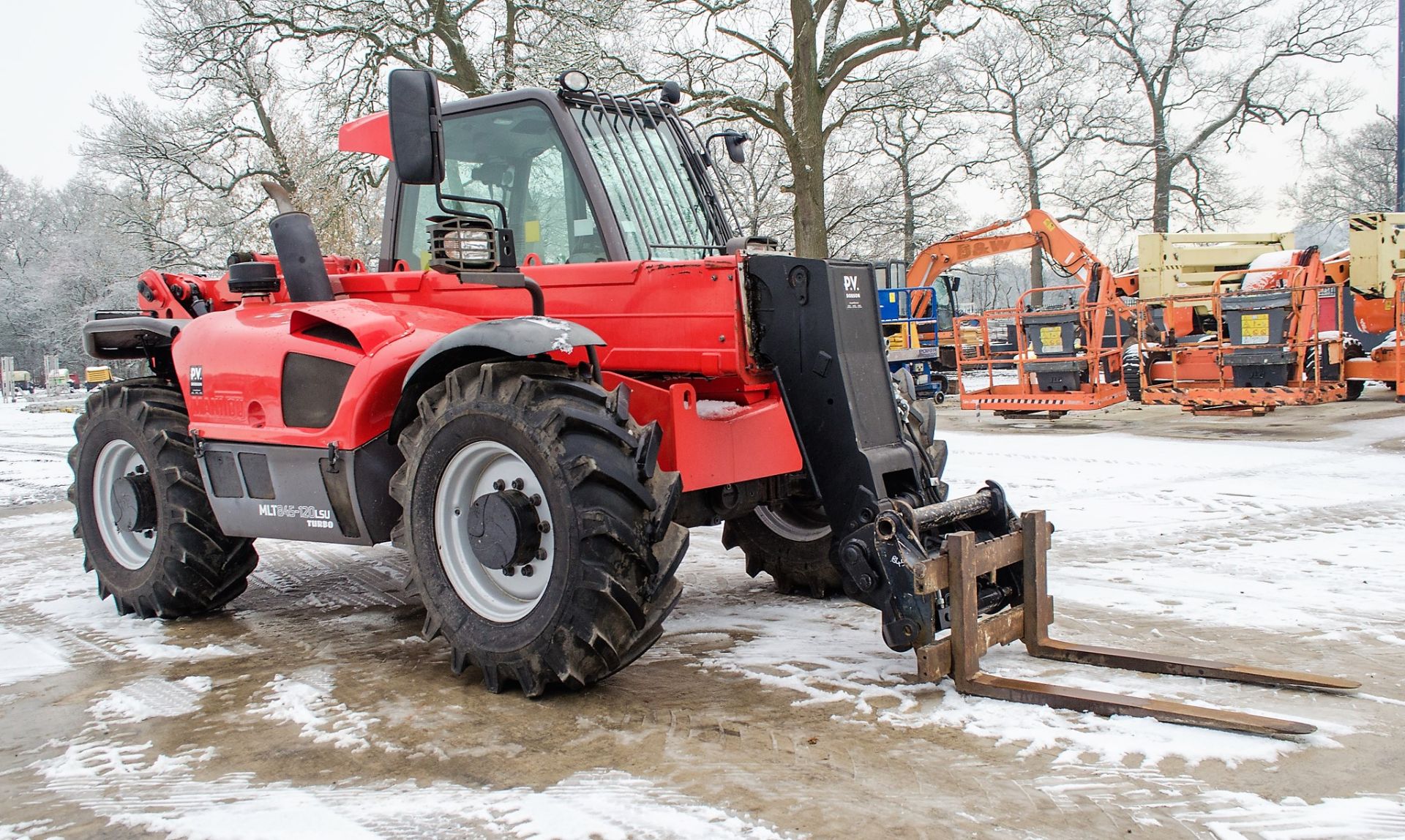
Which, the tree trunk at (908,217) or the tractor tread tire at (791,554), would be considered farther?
the tree trunk at (908,217)

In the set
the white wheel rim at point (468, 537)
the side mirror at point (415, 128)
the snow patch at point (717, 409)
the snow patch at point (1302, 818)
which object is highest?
the side mirror at point (415, 128)

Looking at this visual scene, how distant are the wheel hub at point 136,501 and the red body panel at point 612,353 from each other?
0.69 meters

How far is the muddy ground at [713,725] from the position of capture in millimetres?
3162

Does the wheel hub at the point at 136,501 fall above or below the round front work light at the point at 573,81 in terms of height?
below

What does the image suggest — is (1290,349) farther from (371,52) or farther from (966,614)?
(371,52)

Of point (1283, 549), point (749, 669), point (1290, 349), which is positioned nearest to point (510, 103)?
point (749, 669)

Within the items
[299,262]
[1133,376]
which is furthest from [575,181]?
[1133,376]

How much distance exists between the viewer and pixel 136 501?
5.72 metres

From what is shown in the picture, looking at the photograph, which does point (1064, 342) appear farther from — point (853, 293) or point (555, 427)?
point (555, 427)

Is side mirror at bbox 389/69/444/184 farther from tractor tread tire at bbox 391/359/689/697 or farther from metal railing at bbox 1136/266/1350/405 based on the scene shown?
metal railing at bbox 1136/266/1350/405

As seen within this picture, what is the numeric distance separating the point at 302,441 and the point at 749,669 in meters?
2.22

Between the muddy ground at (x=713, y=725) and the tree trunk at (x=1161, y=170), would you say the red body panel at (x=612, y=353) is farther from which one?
the tree trunk at (x=1161, y=170)

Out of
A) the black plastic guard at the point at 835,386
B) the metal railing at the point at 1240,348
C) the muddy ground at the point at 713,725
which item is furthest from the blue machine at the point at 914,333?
the black plastic guard at the point at 835,386

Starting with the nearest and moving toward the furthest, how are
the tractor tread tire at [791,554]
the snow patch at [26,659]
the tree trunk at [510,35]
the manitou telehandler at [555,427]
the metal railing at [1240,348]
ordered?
the manitou telehandler at [555,427]
the snow patch at [26,659]
the tractor tread tire at [791,554]
the metal railing at [1240,348]
the tree trunk at [510,35]
